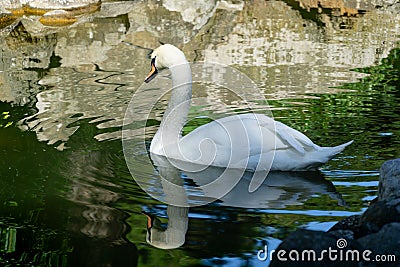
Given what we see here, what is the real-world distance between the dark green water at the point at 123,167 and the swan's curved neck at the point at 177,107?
0.39 metres

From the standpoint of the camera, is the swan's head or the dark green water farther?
the swan's head

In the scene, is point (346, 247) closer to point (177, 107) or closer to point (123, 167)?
point (123, 167)

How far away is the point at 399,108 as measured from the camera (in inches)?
267

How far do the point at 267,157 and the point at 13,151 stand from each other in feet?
6.45

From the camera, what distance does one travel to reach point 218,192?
4.95m

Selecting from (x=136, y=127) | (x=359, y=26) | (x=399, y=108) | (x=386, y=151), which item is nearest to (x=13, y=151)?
(x=136, y=127)

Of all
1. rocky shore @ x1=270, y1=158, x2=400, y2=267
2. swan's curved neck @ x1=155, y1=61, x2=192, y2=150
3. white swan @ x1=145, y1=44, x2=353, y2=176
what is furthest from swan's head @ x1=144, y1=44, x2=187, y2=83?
rocky shore @ x1=270, y1=158, x2=400, y2=267

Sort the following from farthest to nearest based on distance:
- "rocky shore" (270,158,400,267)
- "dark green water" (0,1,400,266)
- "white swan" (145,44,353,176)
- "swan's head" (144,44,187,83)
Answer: "swan's head" (144,44,187,83) → "white swan" (145,44,353,176) → "dark green water" (0,1,400,266) → "rocky shore" (270,158,400,267)

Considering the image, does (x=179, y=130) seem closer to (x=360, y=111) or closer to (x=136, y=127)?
(x=136, y=127)

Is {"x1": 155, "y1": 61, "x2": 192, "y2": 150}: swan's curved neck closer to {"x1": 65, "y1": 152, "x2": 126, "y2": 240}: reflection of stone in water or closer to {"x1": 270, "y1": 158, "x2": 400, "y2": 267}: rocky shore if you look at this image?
{"x1": 65, "y1": 152, "x2": 126, "y2": 240}: reflection of stone in water

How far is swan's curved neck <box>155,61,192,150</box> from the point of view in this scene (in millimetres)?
5668

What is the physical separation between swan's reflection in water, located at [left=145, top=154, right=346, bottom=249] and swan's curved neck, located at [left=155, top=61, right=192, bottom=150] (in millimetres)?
230

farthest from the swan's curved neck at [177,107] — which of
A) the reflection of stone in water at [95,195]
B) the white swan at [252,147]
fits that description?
the reflection of stone in water at [95,195]

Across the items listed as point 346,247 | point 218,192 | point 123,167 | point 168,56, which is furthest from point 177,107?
point 346,247
